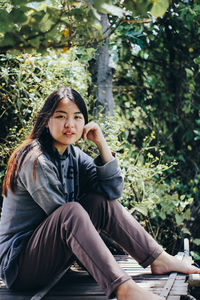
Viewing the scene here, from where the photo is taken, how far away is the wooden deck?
76.5 inches

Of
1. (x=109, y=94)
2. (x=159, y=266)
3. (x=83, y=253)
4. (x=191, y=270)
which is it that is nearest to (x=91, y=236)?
(x=83, y=253)

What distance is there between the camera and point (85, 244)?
5.91 ft

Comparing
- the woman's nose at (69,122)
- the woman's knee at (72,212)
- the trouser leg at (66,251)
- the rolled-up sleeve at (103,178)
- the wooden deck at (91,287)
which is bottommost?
the wooden deck at (91,287)

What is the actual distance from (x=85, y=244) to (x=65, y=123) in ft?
2.24

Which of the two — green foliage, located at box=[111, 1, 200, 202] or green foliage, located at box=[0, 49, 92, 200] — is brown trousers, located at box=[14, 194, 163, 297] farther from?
green foliage, located at box=[111, 1, 200, 202]

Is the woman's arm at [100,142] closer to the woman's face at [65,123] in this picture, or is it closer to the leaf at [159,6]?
the woman's face at [65,123]

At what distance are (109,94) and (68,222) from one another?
2045 mm

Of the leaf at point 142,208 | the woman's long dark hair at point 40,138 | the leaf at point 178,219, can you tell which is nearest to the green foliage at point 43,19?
the woman's long dark hair at point 40,138

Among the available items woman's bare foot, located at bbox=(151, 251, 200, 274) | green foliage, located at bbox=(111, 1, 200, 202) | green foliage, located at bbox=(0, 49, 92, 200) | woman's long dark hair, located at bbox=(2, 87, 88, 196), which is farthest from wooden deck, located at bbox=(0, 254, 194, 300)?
green foliage, located at bbox=(111, 1, 200, 202)

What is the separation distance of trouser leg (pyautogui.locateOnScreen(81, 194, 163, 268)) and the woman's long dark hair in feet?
1.36

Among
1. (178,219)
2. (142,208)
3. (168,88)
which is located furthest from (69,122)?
(168,88)

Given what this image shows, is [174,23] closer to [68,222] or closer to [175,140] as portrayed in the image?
[175,140]

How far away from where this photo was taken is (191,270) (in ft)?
7.34

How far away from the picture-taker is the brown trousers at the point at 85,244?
1787 mm
